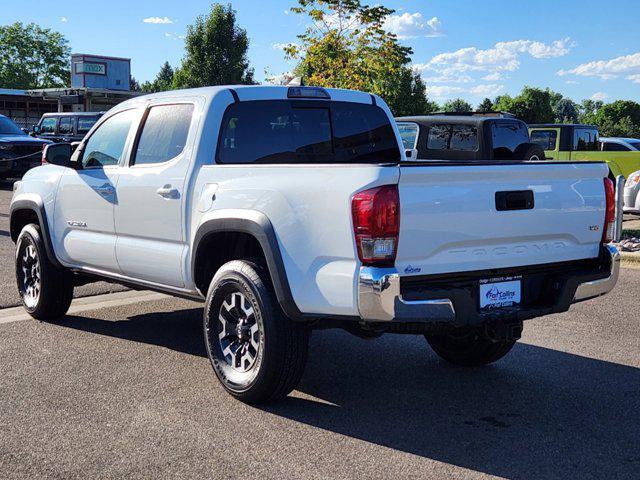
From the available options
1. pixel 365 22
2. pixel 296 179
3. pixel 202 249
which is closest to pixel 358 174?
pixel 296 179

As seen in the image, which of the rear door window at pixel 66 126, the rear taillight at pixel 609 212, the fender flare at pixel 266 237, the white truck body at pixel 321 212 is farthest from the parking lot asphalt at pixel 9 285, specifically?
the rear door window at pixel 66 126

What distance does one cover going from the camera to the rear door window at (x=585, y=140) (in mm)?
20750

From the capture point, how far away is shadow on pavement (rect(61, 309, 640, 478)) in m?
3.95

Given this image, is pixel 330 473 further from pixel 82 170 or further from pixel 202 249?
pixel 82 170

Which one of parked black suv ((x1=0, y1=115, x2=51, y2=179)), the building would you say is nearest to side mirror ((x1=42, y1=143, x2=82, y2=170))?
parked black suv ((x1=0, y1=115, x2=51, y2=179))

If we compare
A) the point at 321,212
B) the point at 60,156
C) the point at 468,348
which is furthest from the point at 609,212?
the point at 60,156

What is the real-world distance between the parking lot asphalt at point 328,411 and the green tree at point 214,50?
4988cm

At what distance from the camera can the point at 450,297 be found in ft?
13.4

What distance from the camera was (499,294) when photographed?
14.3 feet

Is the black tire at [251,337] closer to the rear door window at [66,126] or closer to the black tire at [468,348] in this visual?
the black tire at [468,348]

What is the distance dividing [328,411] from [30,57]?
348 ft

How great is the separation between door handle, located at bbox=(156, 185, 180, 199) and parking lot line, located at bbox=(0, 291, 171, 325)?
2371 mm

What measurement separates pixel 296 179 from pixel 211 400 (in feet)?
4.80

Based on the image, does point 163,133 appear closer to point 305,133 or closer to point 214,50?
point 305,133
